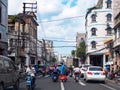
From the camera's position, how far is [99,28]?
74438 millimetres

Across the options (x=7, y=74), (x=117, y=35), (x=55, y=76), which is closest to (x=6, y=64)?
(x=7, y=74)

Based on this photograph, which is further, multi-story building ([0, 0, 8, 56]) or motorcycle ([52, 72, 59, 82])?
multi-story building ([0, 0, 8, 56])

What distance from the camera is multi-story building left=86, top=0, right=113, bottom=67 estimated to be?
241ft

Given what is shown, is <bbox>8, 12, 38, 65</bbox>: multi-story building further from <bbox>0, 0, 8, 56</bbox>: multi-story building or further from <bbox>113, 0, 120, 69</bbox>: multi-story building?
<bbox>0, 0, 8, 56</bbox>: multi-story building

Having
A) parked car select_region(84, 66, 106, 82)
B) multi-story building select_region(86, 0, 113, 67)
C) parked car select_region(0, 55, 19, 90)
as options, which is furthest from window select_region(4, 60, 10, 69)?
multi-story building select_region(86, 0, 113, 67)

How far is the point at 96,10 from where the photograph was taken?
74438mm

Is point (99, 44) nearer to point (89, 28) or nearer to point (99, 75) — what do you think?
point (89, 28)

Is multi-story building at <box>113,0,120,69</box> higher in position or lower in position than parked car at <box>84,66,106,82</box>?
higher

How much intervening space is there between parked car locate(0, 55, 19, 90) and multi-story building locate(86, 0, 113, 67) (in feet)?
174

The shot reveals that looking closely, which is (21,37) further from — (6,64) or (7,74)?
(7,74)

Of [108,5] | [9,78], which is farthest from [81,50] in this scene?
[9,78]

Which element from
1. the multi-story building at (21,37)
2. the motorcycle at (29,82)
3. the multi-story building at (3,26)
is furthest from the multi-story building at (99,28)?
the motorcycle at (29,82)

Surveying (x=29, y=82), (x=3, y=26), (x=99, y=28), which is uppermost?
(x=99, y=28)

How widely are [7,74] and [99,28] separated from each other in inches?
2245
